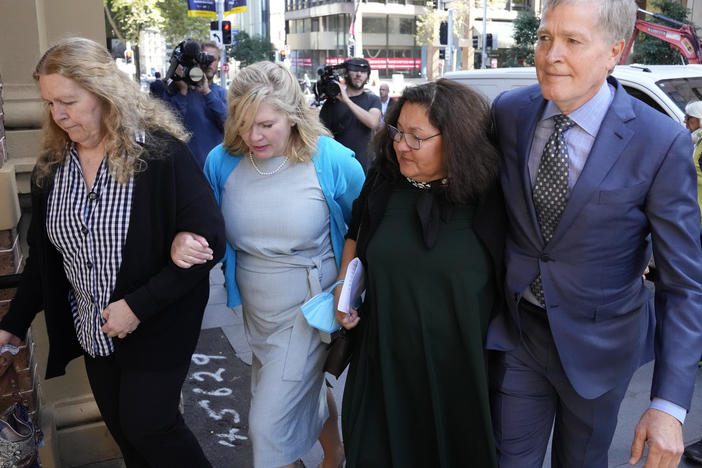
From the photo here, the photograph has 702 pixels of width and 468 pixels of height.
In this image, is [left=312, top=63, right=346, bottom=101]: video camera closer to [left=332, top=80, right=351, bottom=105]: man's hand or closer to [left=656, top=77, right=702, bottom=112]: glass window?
[left=332, top=80, right=351, bottom=105]: man's hand

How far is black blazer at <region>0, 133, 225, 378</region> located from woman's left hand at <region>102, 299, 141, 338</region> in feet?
0.08

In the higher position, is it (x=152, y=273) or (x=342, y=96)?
(x=342, y=96)

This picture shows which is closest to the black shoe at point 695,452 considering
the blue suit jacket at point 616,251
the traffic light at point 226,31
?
the blue suit jacket at point 616,251

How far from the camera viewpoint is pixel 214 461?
352 centimetres

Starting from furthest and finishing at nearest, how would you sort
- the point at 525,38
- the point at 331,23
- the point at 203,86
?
1. the point at 331,23
2. the point at 525,38
3. the point at 203,86

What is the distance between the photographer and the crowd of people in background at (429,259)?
80.9 inches

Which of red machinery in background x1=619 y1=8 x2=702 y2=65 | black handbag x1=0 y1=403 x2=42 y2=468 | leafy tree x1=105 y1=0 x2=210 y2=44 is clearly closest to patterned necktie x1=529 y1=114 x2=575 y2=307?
black handbag x1=0 y1=403 x2=42 y2=468

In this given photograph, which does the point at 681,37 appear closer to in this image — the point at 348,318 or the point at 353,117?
the point at 353,117

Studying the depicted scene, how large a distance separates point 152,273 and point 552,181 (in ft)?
4.52

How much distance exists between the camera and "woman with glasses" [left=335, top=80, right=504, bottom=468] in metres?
2.34

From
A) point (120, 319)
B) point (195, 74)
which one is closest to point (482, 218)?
point (120, 319)

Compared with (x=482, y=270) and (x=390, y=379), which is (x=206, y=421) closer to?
(x=390, y=379)

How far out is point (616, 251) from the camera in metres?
2.11

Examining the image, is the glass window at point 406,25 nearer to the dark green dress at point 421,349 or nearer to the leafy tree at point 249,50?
the leafy tree at point 249,50
